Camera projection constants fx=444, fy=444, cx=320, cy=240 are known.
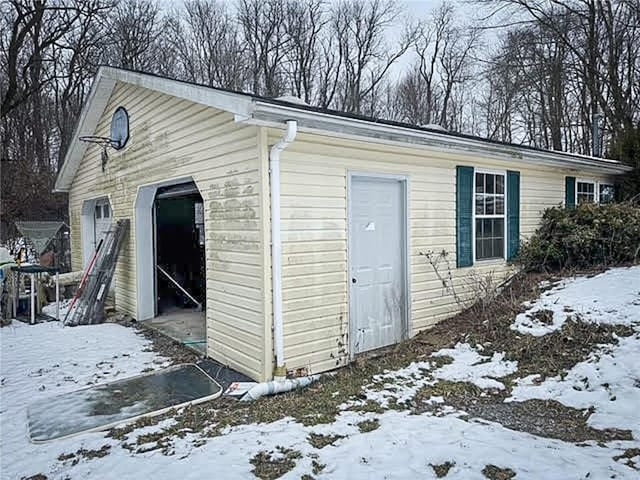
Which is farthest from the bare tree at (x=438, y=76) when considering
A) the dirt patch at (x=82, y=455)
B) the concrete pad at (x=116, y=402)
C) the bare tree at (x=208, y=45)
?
the dirt patch at (x=82, y=455)

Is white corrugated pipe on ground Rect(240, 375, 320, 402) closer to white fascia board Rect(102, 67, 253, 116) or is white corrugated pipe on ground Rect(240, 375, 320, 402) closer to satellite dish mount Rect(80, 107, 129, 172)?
white fascia board Rect(102, 67, 253, 116)

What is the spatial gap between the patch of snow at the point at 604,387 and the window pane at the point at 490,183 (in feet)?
10.3

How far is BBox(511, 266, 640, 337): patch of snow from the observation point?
5.16 meters

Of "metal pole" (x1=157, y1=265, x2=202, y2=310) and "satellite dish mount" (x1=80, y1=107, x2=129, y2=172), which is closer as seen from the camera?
"satellite dish mount" (x1=80, y1=107, x2=129, y2=172)

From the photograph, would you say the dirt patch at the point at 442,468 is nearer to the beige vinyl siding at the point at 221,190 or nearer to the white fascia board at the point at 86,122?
the beige vinyl siding at the point at 221,190

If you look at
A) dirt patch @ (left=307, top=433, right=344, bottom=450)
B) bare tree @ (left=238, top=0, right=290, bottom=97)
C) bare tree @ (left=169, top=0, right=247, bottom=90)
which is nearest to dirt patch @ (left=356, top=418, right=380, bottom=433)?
dirt patch @ (left=307, top=433, right=344, bottom=450)

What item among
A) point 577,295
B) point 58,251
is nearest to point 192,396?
point 577,295

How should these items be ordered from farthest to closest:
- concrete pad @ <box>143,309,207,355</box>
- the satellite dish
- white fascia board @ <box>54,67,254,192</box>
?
the satellite dish < concrete pad @ <box>143,309,207,355</box> < white fascia board @ <box>54,67,254,192</box>

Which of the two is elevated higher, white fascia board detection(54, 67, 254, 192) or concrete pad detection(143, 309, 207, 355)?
white fascia board detection(54, 67, 254, 192)

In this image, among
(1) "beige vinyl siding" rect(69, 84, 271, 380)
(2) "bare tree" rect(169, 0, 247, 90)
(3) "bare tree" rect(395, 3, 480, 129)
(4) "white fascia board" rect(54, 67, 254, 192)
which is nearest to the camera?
(4) "white fascia board" rect(54, 67, 254, 192)

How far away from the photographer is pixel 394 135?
5.25 metres

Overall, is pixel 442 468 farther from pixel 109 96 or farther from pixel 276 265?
pixel 109 96

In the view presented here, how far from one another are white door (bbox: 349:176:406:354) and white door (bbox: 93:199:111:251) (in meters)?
6.16

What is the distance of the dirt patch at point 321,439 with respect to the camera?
129 inches
